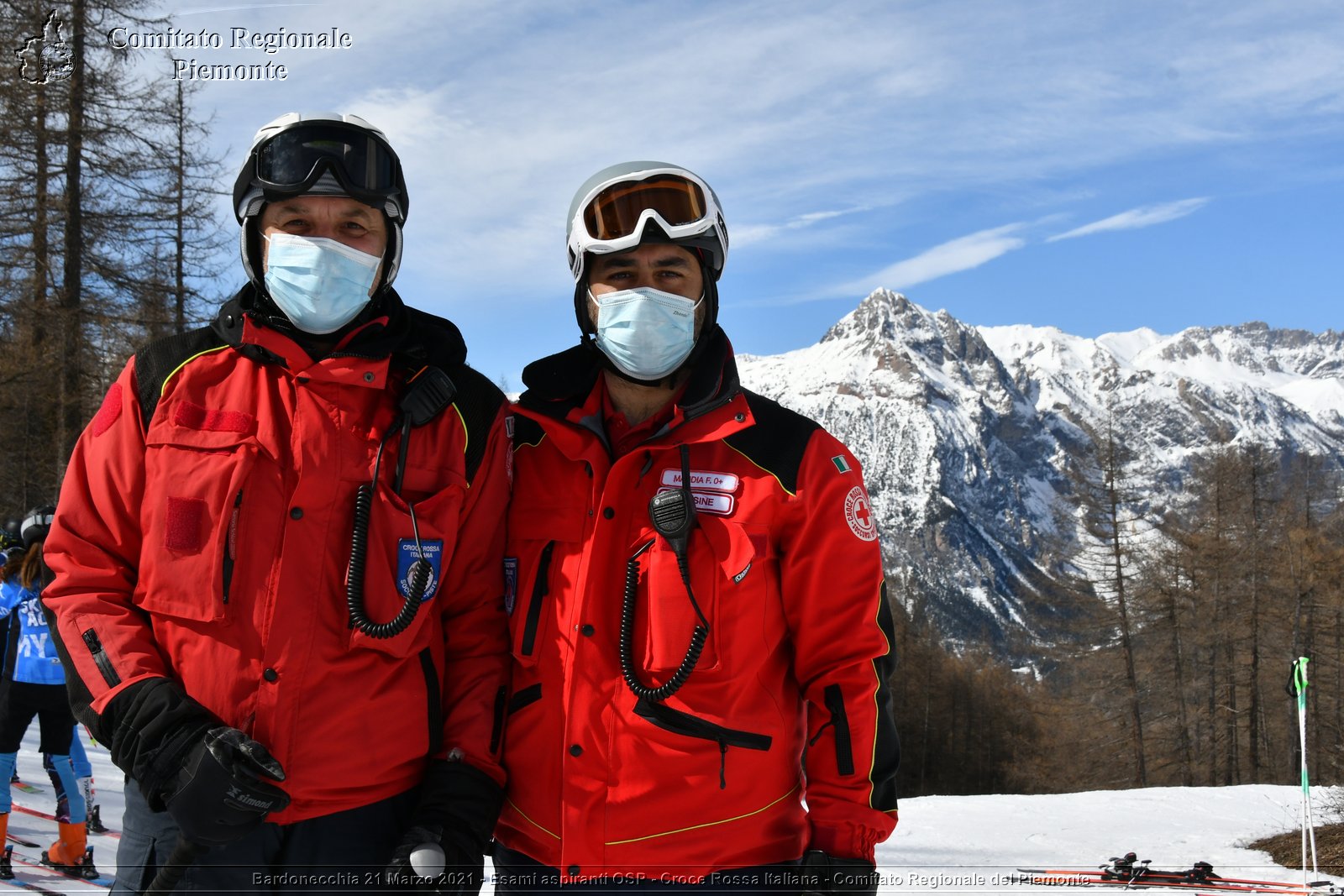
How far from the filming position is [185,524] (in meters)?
2.47

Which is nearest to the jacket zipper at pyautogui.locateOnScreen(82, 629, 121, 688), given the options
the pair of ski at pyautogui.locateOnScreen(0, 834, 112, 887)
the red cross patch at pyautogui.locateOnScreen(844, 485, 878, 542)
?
the red cross patch at pyautogui.locateOnScreen(844, 485, 878, 542)

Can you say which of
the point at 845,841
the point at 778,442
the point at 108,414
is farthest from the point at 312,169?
the point at 845,841

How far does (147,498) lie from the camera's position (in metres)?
2.51

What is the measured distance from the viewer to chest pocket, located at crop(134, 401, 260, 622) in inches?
96.3

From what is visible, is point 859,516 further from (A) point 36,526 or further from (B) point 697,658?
(A) point 36,526

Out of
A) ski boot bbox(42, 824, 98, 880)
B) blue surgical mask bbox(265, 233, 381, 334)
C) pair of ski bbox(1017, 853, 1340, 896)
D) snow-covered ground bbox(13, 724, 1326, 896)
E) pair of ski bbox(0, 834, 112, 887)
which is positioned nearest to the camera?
blue surgical mask bbox(265, 233, 381, 334)

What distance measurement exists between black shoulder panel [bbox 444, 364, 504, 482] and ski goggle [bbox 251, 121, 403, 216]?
22.3 inches

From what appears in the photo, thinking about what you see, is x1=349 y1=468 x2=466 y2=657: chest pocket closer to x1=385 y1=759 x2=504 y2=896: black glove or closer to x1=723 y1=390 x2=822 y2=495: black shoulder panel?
x1=385 y1=759 x2=504 y2=896: black glove

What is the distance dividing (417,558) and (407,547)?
0.14 feet

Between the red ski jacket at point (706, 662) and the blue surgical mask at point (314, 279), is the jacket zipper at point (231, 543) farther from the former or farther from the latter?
the red ski jacket at point (706, 662)

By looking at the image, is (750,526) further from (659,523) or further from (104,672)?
(104,672)

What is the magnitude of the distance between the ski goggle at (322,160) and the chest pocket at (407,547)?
85cm

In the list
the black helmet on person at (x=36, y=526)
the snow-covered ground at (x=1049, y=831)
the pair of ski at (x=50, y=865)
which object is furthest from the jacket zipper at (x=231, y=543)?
the pair of ski at (x=50, y=865)

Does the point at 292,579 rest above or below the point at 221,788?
above
